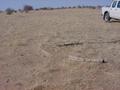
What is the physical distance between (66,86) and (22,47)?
670 cm

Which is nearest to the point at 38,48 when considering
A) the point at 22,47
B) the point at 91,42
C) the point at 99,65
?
the point at 22,47

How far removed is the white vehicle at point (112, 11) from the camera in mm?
25950

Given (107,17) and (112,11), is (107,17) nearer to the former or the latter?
(107,17)

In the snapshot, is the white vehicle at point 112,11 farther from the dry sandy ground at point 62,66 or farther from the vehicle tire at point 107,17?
the dry sandy ground at point 62,66

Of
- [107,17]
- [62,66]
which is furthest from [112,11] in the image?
[62,66]

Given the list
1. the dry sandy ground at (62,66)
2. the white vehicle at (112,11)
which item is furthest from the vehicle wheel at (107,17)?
the dry sandy ground at (62,66)

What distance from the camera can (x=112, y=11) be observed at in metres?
26.8

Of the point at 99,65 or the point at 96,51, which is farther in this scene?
the point at 96,51

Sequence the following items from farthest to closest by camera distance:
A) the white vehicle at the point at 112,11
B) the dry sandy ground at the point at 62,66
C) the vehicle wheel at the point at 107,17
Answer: the vehicle wheel at the point at 107,17, the white vehicle at the point at 112,11, the dry sandy ground at the point at 62,66

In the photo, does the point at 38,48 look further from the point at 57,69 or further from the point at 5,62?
the point at 57,69

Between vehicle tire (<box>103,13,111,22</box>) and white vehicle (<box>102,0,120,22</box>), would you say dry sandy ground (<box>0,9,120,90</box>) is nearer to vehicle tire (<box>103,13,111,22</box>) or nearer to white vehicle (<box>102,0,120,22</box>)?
white vehicle (<box>102,0,120,22</box>)

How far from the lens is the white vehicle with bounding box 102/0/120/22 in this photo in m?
26.0

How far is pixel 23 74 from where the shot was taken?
1031 cm

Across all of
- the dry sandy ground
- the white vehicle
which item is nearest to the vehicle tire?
the white vehicle
